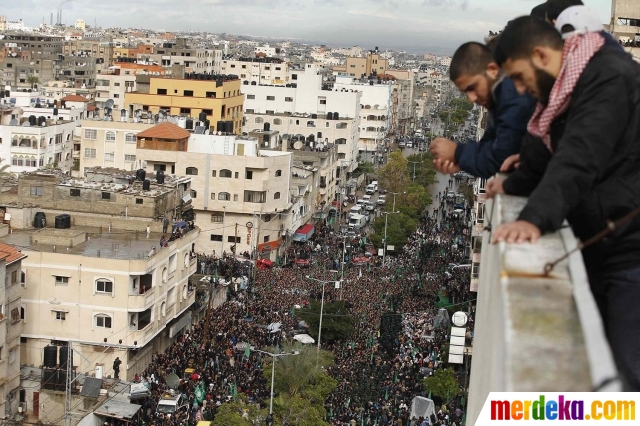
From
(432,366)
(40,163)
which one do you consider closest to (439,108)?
(40,163)

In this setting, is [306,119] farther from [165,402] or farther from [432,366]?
[165,402]

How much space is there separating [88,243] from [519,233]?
29803 millimetres

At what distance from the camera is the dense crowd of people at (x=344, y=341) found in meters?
27.6

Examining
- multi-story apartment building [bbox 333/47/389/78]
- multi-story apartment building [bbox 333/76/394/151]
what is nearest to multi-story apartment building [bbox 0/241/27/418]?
multi-story apartment building [bbox 333/76/394/151]

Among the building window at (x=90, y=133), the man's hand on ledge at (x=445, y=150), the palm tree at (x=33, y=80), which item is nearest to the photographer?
the man's hand on ledge at (x=445, y=150)

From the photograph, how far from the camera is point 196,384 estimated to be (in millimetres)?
28594

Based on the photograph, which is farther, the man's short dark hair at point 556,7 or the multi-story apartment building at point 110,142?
the multi-story apartment building at point 110,142

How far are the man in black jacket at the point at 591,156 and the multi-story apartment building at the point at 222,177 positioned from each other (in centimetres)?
4439

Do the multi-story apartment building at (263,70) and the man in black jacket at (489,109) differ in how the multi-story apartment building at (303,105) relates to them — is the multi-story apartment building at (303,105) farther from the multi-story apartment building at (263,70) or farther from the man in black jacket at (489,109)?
the man in black jacket at (489,109)

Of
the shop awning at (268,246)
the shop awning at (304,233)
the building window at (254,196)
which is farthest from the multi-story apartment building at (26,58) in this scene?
the building window at (254,196)

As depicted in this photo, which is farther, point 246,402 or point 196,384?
point 196,384

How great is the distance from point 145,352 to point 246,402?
6.26 m

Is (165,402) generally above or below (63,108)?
below

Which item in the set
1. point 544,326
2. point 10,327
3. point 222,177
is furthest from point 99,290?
point 544,326
